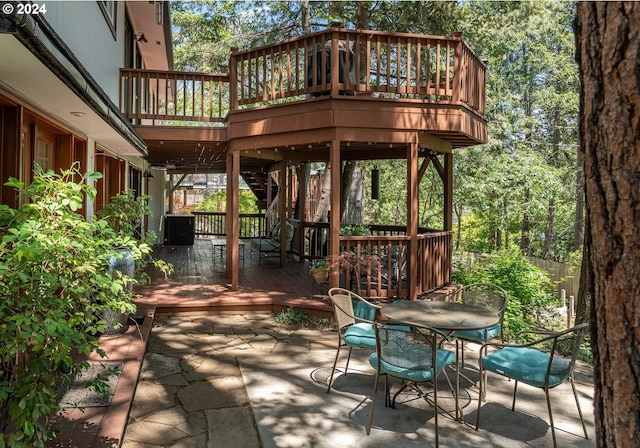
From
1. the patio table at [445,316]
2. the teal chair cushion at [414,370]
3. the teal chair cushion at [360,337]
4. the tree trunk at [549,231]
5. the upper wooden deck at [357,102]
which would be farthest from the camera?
the tree trunk at [549,231]

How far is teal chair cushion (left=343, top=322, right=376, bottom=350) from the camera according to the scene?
13.8 ft

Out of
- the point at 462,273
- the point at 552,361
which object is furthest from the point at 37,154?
the point at 462,273

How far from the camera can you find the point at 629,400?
3.84ft

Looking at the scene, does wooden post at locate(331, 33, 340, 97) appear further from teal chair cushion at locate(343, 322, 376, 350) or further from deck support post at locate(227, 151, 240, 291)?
teal chair cushion at locate(343, 322, 376, 350)

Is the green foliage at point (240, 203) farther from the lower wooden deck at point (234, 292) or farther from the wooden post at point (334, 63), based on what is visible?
the wooden post at point (334, 63)

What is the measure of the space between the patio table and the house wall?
3.75 metres

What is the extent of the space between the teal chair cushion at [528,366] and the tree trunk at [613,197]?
2460mm

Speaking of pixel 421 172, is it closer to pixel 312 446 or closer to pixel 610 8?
pixel 312 446

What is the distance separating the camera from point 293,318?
21.9ft

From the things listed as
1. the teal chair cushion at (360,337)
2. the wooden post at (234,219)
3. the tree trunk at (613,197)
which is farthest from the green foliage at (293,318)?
the tree trunk at (613,197)

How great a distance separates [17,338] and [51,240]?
0.50m

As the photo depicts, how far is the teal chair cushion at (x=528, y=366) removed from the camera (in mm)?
3501

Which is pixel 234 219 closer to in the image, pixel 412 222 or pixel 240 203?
pixel 412 222

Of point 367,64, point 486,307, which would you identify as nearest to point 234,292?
point 367,64
